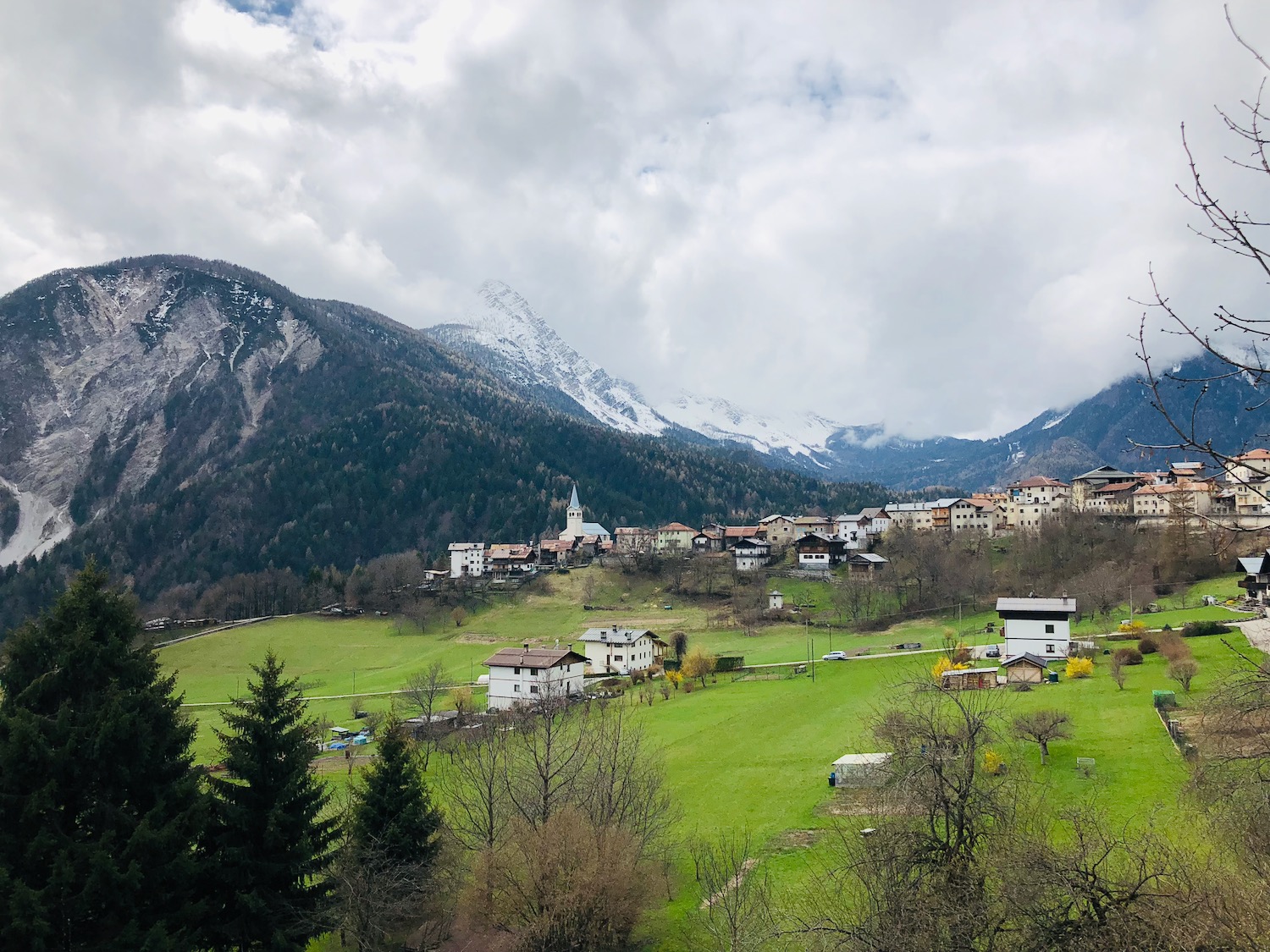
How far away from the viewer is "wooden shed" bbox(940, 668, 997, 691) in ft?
152

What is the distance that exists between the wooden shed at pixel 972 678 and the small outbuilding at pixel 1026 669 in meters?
1.04

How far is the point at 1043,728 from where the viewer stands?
32.5 meters

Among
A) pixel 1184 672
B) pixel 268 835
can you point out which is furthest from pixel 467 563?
pixel 268 835

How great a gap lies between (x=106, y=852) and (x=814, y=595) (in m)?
94.2

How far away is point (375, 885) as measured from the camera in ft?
74.7

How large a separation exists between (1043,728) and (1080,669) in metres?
18.1

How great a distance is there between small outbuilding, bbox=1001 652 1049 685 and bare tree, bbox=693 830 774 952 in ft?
94.0

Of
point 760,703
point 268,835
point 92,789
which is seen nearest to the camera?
point 92,789

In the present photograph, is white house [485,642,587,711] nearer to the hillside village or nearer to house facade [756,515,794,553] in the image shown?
the hillside village

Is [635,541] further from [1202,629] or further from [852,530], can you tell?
[1202,629]

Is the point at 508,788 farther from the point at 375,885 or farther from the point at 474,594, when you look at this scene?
the point at 474,594

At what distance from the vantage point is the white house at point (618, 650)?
77.6 m

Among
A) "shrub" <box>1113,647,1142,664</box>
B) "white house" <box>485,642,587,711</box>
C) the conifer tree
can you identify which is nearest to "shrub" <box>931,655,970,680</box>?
"shrub" <box>1113,647,1142,664</box>

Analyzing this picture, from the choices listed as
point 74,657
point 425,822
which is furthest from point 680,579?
point 74,657
